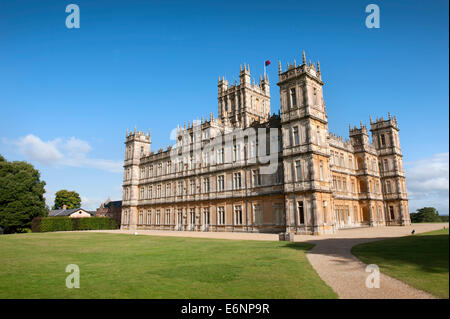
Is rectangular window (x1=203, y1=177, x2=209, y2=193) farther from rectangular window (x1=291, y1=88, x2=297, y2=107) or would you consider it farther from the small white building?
the small white building

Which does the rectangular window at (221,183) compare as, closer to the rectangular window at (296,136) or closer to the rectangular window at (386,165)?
the rectangular window at (296,136)

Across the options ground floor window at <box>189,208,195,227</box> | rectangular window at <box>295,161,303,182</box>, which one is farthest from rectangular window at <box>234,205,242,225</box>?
rectangular window at <box>295,161,303,182</box>

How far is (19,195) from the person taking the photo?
142 feet

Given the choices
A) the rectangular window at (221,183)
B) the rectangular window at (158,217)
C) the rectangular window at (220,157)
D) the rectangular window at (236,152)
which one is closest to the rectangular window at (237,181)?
the rectangular window at (236,152)

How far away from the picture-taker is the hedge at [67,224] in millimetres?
44938

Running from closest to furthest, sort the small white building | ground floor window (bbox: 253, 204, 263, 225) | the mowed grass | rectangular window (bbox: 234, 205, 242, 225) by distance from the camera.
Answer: the mowed grass
ground floor window (bbox: 253, 204, 263, 225)
rectangular window (bbox: 234, 205, 242, 225)
the small white building

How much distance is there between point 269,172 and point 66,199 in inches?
3066

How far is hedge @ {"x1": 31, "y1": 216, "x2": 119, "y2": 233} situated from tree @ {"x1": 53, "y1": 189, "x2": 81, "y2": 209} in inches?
1519

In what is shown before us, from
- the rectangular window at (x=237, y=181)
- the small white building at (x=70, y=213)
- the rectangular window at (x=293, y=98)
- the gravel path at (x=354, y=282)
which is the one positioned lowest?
the gravel path at (x=354, y=282)

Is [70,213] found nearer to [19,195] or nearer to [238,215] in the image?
[19,195]

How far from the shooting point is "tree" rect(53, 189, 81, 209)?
86.3 meters

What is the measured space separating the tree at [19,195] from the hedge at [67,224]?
169 centimetres
